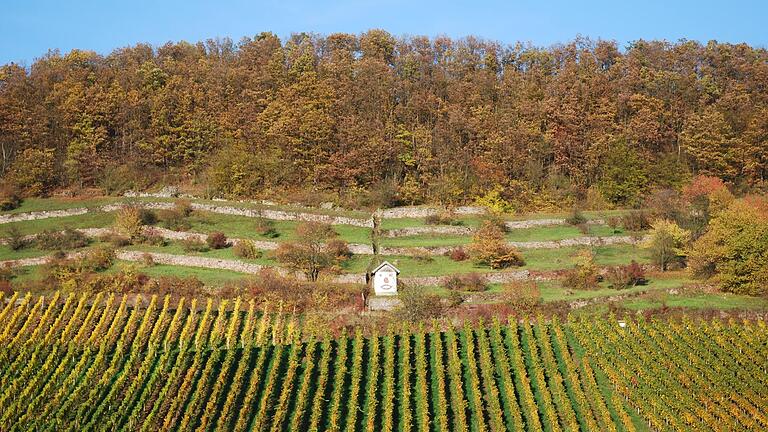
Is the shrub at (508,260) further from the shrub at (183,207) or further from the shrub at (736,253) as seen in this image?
the shrub at (183,207)

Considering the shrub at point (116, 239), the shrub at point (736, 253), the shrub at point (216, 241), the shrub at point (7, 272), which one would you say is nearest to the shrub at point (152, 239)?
the shrub at point (116, 239)

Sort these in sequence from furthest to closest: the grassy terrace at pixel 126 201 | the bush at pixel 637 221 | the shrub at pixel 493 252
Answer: the grassy terrace at pixel 126 201 → the bush at pixel 637 221 → the shrub at pixel 493 252

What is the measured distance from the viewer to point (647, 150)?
78250mm

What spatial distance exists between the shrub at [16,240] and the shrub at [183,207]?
10.6 m

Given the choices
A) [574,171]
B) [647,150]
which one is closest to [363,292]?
[574,171]

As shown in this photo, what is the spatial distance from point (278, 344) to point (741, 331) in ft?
70.9

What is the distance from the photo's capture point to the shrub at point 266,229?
212ft

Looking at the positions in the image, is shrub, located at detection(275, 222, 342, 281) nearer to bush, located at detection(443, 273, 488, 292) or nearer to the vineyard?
bush, located at detection(443, 273, 488, 292)

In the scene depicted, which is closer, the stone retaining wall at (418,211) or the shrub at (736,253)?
the shrub at (736,253)

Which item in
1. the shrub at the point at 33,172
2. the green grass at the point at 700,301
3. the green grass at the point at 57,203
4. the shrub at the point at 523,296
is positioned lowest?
the green grass at the point at 700,301

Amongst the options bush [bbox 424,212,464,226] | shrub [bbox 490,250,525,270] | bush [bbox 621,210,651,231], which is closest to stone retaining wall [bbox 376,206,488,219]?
bush [bbox 424,212,464,226]

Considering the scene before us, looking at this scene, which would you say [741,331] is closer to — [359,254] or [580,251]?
[580,251]

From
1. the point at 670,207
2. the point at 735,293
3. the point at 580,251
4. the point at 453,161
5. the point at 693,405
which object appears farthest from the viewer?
the point at 453,161

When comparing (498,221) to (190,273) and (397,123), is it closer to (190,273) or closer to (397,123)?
(397,123)
